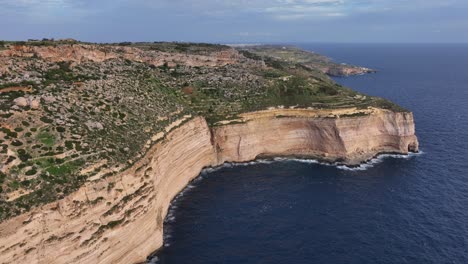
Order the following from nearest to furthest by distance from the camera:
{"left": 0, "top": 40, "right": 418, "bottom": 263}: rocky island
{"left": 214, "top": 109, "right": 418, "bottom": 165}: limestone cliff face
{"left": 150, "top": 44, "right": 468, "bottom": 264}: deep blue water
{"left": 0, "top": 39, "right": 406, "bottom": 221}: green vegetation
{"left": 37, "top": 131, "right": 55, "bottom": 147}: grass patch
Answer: {"left": 0, "top": 40, "right": 418, "bottom": 263}: rocky island → {"left": 0, "top": 39, "right": 406, "bottom": 221}: green vegetation → {"left": 37, "top": 131, "right": 55, "bottom": 147}: grass patch → {"left": 150, "top": 44, "right": 468, "bottom": 264}: deep blue water → {"left": 214, "top": 109, "right": 418, "bottom": 165}: limestone cliff face

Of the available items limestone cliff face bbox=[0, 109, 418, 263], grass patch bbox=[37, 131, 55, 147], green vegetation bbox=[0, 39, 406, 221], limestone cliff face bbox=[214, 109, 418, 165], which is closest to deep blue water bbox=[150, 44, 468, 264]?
limestone cliff face bbox=[0, 109, 418, 263]


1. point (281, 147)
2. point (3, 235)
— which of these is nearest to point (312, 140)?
point (281, 147)

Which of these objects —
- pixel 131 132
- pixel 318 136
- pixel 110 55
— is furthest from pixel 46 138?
pixel 318 136

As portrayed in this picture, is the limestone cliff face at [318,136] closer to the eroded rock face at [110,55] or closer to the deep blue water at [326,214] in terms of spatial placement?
the deep blue water at [326,214]

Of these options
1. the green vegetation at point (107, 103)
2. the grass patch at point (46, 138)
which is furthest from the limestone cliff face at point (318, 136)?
the grass patch at point (46, 138)

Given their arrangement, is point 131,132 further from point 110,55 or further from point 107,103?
point 110,55

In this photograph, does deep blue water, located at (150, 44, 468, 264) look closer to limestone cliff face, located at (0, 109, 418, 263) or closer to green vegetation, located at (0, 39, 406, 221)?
limestone cliff face, located at (0, 109, 418, 263)

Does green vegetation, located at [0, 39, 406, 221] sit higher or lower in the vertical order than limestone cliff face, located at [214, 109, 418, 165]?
higher
